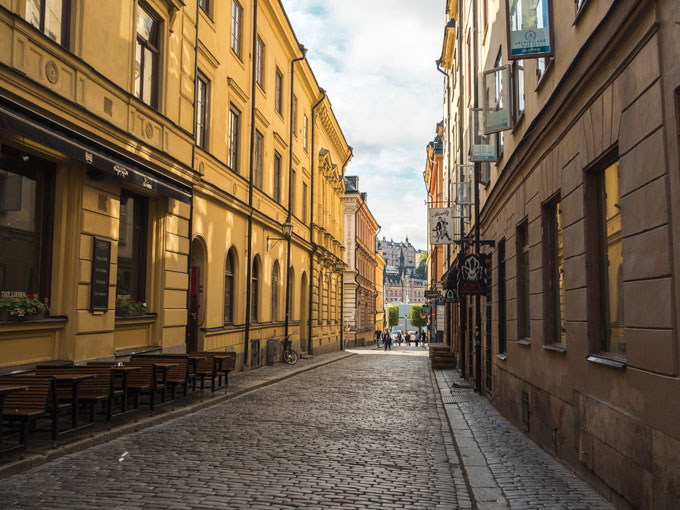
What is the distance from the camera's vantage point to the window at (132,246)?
12617mm

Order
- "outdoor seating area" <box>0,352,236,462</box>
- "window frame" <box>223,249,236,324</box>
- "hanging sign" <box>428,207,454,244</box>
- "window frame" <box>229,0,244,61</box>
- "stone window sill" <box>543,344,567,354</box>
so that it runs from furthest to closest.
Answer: "hanging sign" <box>428,207,454,244</box> < "window frame" <box>229,0,244,61</box> < "window frame" <box>223,249,236,324</box> < "stone window sill" <box>543,344,567,354</box> < "outdoor seating area" <box>0,352,236,462</box>

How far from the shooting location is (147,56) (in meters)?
13.4

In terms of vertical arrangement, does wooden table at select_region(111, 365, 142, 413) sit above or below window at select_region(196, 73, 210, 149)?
below

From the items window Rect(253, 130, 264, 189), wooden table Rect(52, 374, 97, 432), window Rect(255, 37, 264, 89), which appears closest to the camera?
wooden table Rect(52, 374, 97, 432)

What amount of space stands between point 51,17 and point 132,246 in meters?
4.76

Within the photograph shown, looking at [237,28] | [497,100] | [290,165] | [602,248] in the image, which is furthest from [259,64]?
[602,248]

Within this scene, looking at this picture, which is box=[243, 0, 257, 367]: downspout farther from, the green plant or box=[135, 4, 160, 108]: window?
the green plant

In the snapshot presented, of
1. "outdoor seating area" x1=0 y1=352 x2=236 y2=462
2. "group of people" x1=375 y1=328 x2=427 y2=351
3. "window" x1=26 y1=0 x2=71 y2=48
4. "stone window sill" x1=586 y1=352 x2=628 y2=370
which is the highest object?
"window" x1=26 y1=0 x2=71 y2=48

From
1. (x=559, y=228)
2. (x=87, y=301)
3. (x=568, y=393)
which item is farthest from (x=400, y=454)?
(x=87, y=301)

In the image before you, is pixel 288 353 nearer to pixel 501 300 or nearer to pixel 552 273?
pixel 501 300

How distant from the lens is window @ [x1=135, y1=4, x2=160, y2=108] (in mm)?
12969

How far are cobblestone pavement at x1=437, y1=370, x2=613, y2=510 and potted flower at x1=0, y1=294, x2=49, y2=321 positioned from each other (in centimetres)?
633

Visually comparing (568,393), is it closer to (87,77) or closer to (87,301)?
(87,301)

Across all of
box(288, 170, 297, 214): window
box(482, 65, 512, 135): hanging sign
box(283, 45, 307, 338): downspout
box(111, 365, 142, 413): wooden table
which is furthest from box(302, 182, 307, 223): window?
box(111, 365, 142, 413): wooden table
